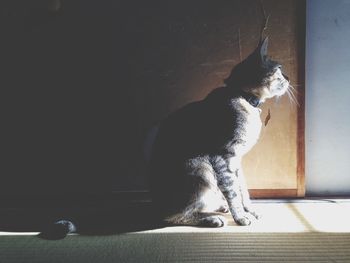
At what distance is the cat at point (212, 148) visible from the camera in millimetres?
2043

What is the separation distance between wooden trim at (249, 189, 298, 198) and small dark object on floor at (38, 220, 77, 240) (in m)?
1.07

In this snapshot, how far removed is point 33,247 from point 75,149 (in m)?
0.76

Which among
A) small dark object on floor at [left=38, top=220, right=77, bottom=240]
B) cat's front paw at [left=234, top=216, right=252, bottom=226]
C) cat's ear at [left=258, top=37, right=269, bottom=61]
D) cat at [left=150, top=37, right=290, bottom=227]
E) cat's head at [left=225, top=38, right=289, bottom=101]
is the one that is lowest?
cat's front paw at [left=234, top=216, right=252, bottom=226]

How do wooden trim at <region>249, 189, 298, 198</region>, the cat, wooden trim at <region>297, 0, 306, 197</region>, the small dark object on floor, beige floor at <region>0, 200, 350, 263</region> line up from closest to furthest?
beige floor at <region>0, 200, 350, 263</region>, the small dark object on floor, the cat, wooden trim at <region>297, 0, 306, 197</region>, wooden trim at <region>249, 189, 298, 198</region>

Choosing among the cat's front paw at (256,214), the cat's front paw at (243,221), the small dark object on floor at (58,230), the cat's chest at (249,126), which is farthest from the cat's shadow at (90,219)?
the cat's chest at (249,126)

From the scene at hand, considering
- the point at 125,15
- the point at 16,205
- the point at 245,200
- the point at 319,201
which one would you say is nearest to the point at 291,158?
the point at 319,201

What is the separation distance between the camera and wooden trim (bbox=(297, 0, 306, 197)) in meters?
2.32

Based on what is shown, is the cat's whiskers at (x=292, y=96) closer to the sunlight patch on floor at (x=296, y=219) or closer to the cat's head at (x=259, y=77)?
the cat's head at (x=259, y=77)

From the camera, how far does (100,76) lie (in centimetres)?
243

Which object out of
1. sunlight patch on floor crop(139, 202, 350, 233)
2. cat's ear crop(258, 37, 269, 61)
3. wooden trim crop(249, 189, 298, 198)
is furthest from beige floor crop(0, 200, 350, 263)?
cat's ear crop(258, 37, 269, 61)

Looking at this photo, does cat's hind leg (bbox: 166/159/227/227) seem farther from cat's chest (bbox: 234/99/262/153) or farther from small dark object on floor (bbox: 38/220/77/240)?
small dark object on floor (bbox: 38/220/77/240)

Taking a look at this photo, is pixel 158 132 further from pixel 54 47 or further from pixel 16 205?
pixel 16 205

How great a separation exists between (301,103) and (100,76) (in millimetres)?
1161

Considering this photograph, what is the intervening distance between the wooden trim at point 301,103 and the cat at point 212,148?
0.92ft
